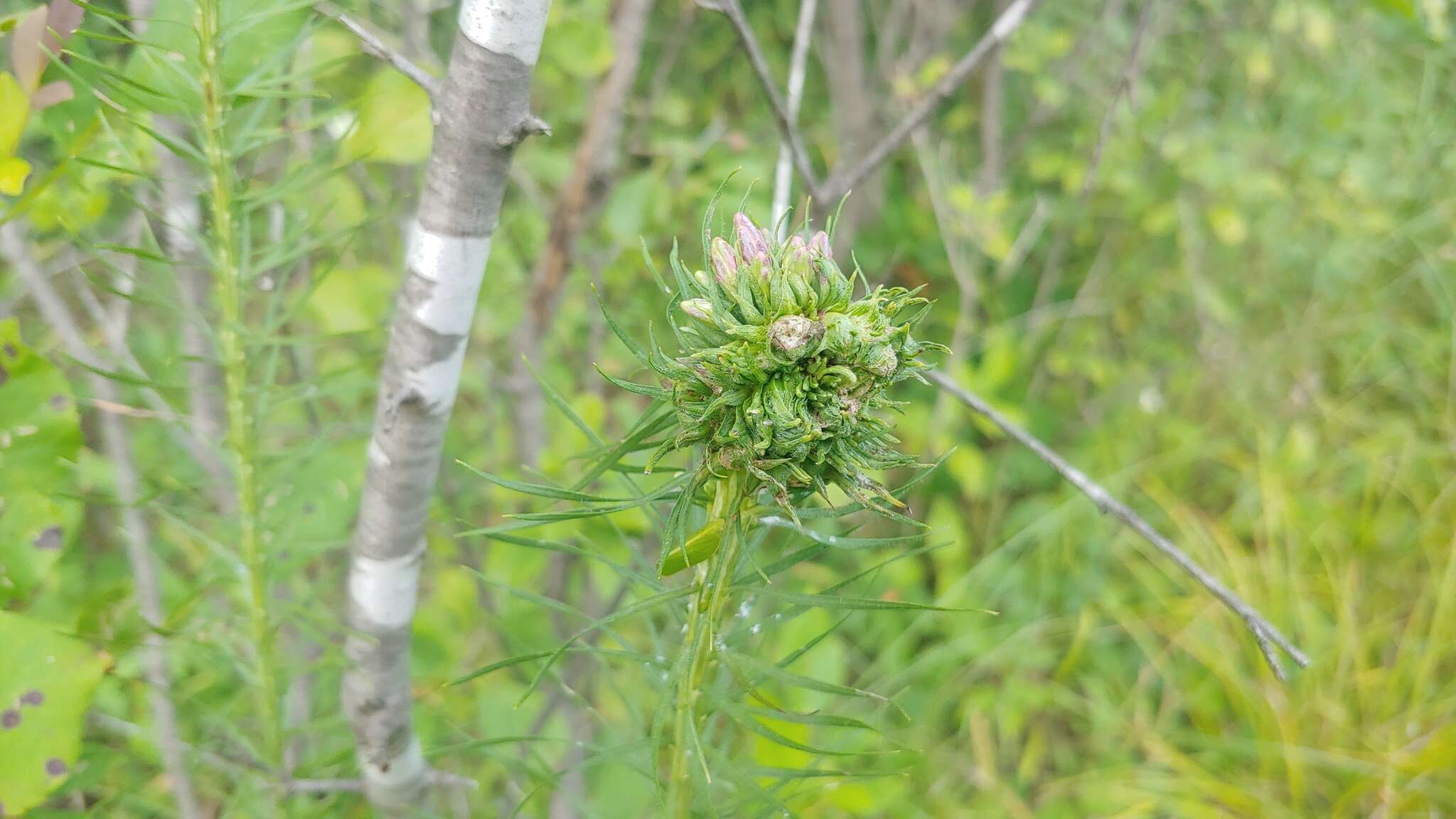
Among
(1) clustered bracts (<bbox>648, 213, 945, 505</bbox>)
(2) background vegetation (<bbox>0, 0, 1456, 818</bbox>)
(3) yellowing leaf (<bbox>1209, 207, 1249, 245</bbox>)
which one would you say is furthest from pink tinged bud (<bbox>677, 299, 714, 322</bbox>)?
(3) yellowing leaf (<bbox>1209, 207, 1249, 245</bbox>)

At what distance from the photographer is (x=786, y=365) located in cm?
47

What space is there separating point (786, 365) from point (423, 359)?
0.89 feet

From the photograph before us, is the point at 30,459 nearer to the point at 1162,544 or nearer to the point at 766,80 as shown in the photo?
the point at 766,80

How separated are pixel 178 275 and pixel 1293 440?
2.48 metres

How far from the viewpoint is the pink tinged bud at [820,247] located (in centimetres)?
50

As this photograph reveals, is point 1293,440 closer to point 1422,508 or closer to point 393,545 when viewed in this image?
point 1422,508

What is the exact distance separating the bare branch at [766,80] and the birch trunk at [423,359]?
0.27 m

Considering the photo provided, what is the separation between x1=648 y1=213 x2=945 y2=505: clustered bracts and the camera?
1.51 ft

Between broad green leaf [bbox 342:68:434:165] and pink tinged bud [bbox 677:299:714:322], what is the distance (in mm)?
419

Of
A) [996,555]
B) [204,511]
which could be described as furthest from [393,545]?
[996,555]

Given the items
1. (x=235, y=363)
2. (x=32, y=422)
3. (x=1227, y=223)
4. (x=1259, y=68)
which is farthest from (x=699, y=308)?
(x=1259, y=68)

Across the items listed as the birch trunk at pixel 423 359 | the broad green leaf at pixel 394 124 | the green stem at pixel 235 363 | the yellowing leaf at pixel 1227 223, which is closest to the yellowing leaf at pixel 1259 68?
the yellowing leaf at pixel 1227 223

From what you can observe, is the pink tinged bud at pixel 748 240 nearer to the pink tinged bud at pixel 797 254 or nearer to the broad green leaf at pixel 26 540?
the pink tinged bud at pixel 797 254

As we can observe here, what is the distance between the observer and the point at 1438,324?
8.38ft
